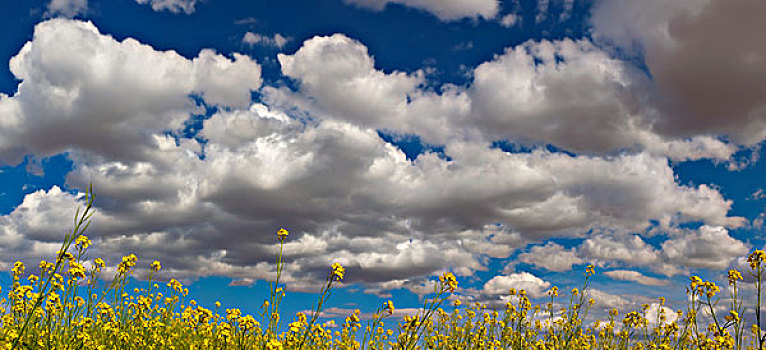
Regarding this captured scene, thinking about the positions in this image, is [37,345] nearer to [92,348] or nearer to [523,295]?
[92,348]

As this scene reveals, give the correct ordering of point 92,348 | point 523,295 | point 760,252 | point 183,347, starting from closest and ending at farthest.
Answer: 1. point 760,252
2. point 92,348
3. point 183,347
4. point 523,295

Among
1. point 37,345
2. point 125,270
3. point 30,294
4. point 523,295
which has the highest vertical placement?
point 523,295

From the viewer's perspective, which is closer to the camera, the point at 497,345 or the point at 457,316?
the point at 497,345

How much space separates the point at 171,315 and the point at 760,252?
8.15 m

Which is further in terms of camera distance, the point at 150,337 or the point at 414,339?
the point at 150,337

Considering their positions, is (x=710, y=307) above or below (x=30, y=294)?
above

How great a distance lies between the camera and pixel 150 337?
8.32 m

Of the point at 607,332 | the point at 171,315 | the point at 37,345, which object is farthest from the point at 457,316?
the point at 37,345

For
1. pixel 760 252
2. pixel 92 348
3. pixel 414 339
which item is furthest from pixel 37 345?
pixel 760 252

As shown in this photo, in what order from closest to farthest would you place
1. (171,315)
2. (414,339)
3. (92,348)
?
1. (414,339)
2. (92,348)
3. (171,315)

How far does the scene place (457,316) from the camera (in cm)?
1090

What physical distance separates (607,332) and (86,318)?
8.16m

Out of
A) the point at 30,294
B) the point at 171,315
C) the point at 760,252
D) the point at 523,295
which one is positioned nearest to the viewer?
the point at 760,252

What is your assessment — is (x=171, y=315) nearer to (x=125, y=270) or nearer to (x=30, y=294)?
(x=125, y=270)
